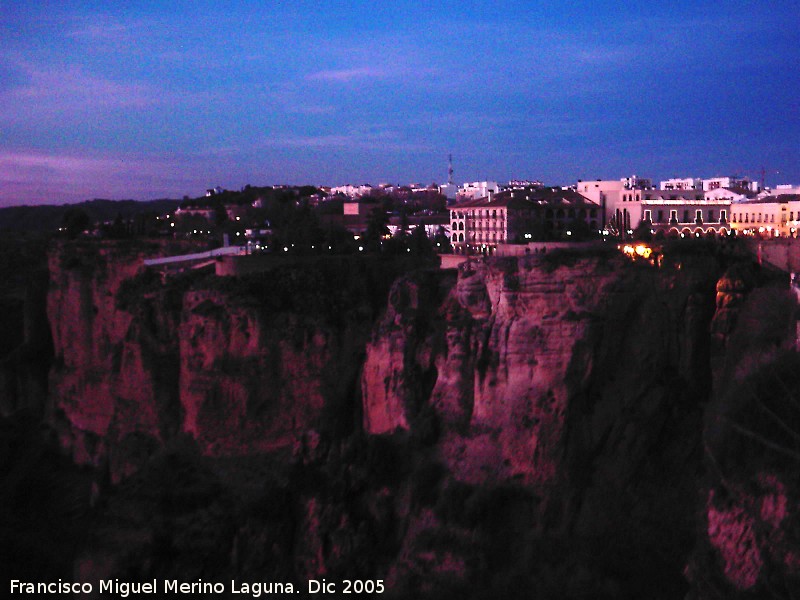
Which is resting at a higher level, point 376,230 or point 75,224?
point 75,224

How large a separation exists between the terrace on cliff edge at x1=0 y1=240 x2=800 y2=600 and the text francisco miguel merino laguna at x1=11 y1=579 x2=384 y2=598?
16 cm

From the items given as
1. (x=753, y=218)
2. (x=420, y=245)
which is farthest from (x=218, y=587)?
(x=753, y=218)

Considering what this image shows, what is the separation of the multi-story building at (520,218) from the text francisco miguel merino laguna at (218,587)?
36.4 feet

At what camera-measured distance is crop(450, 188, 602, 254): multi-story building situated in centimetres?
2556

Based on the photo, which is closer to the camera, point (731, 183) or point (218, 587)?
point (218, 587)

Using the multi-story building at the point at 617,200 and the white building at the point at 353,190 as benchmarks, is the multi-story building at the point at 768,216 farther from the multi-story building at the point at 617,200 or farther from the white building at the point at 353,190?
the white building at the point at 353,190

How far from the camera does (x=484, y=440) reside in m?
15.9

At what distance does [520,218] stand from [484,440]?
11.3m

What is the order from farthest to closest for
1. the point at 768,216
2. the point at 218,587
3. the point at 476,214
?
the point at 476,214, the point at 768,216, the point at 218,587

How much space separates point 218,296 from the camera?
68.4 ft

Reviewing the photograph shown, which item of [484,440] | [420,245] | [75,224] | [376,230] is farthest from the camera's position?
[75,224]

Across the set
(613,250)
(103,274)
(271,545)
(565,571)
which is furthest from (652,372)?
(103,274)

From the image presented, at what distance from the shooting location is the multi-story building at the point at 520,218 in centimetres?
2556

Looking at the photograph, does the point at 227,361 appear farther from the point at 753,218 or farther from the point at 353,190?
the point at 353,190
